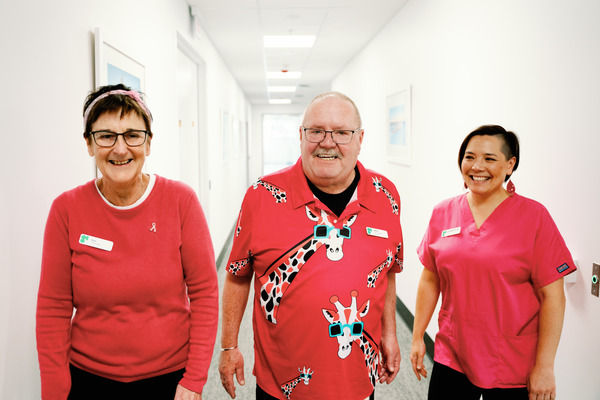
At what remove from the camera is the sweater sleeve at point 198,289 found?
1396 millimetres

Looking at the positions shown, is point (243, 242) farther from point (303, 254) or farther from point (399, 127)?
point (399, 127)

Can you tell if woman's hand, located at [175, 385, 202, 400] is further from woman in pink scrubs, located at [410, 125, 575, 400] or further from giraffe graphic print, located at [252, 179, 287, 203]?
woman in pink scrubs, located at [410, 125, 575, 400]

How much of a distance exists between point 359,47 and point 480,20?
382 centimetres

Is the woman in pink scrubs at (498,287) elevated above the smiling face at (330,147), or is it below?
below

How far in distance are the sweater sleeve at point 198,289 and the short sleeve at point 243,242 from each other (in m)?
0.15

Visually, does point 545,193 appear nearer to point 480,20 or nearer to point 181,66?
point 480,20

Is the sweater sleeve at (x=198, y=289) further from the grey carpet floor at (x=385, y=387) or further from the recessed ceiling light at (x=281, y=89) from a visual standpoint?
the recessed ceiling light at (x=281, y=89)

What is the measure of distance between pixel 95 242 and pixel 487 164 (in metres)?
1.34

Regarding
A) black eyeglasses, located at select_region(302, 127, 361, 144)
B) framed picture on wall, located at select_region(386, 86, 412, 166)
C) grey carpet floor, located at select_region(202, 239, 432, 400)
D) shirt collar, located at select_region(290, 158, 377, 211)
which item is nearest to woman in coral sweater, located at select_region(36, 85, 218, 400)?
shirt collar, located at select_region(290, 158, 377, 211)

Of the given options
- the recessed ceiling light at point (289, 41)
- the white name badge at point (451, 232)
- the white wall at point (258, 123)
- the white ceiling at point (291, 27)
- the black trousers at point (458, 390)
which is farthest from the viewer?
the white wall at point (258, 123)

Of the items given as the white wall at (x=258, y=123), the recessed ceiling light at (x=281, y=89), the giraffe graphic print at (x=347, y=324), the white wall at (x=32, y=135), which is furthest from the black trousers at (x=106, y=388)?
the white wall at (x=258, y=123)

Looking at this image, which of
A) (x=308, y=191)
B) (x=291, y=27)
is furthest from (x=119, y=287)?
(x=291, y=27)

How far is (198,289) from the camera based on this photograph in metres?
1.43

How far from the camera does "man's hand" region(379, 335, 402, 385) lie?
1702 millimetres
